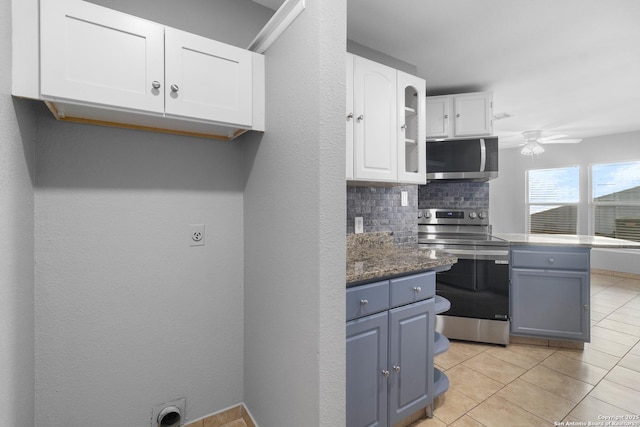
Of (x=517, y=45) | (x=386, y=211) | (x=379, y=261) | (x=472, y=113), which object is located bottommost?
(x=379, y=261)

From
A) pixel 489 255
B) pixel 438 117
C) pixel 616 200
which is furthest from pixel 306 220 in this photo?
pixel 616 200

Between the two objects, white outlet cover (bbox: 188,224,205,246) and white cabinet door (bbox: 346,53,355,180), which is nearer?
white outlet cover (bbox: 188,224,205,246)

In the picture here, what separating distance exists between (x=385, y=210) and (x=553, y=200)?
5.26 meters

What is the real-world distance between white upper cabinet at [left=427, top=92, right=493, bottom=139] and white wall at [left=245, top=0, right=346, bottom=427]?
2.18m

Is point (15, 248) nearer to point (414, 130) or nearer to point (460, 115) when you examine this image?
point (414, 130)

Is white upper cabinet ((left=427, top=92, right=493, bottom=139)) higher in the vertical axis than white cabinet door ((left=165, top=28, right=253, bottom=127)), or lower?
higher

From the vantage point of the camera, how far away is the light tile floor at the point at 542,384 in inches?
68.0

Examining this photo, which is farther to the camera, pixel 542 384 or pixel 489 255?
pixel 489 255

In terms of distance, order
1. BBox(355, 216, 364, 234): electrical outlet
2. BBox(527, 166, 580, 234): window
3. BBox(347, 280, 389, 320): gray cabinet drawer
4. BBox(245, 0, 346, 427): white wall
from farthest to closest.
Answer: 1. BBox(527, 166, 580, 234): window
2. BBox(355, 216, 364, 234): electrical outlet
3. BBox(347, 280, 389, 320): gray cabinet drawer
4. BBox(245, 0, 346, 427): white wall

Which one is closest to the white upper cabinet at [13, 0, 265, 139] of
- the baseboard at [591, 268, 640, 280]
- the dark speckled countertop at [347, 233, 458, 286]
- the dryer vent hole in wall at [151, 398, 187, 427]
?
the dark speckled countertop at [347, 233, 458, 286]

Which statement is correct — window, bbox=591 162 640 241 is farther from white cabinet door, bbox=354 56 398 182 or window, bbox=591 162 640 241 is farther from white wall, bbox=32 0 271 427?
white wall, bbox=32 0 271 427

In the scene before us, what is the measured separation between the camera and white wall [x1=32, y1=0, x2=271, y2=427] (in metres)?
1.24

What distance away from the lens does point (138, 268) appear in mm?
1407

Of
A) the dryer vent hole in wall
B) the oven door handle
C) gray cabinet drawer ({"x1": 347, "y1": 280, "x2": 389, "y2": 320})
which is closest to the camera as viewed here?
gray cabinet drawer ({"x1": 347, "y1": 280, "x2": 389, "y2": 320})
